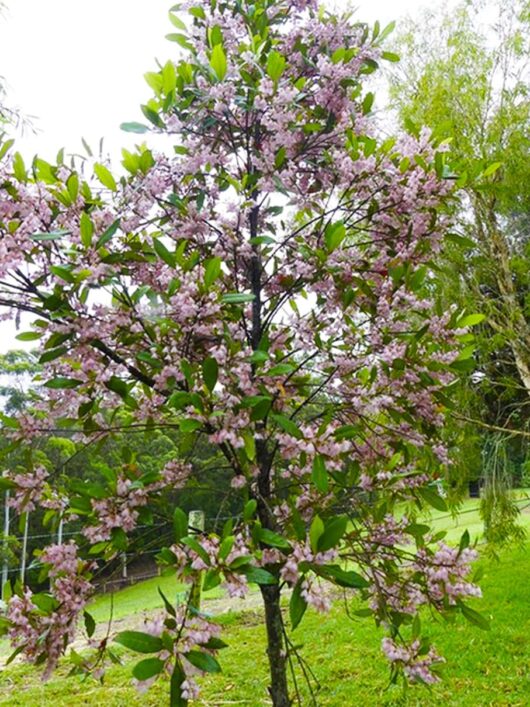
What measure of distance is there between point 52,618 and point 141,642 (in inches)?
11.7

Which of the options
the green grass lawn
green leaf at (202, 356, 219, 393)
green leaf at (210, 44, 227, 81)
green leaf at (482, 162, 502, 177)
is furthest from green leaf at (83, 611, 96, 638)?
the green grass lawn

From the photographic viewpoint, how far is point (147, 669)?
875 millimetres

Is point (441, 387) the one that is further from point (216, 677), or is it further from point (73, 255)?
point (216, 677)

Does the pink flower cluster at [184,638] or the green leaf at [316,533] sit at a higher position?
the green leaf at [316,533]

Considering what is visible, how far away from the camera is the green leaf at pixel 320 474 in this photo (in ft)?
3.76

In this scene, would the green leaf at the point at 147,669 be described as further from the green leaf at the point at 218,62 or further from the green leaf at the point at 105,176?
the green leaf at the point at 218,62

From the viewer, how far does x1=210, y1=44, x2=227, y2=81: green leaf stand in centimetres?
132

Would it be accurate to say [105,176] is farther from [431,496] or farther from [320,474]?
[431,496]

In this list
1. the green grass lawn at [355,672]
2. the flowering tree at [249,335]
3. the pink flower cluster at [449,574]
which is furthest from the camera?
the green grass lawn at [355,672]

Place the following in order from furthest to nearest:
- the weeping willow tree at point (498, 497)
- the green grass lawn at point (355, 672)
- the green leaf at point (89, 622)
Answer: the weeping willow tree at point (498, 497), the green grass lawn at point (355, 672), the green leaf at point (89, 622)

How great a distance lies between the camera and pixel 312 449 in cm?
120

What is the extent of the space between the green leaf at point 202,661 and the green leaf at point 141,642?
50 millimetres

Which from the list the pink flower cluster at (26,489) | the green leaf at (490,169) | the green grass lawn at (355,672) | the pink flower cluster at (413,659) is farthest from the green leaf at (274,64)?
the green grass lawn at (355,672)

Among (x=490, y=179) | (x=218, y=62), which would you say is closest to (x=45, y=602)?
(x=218, y=62)
